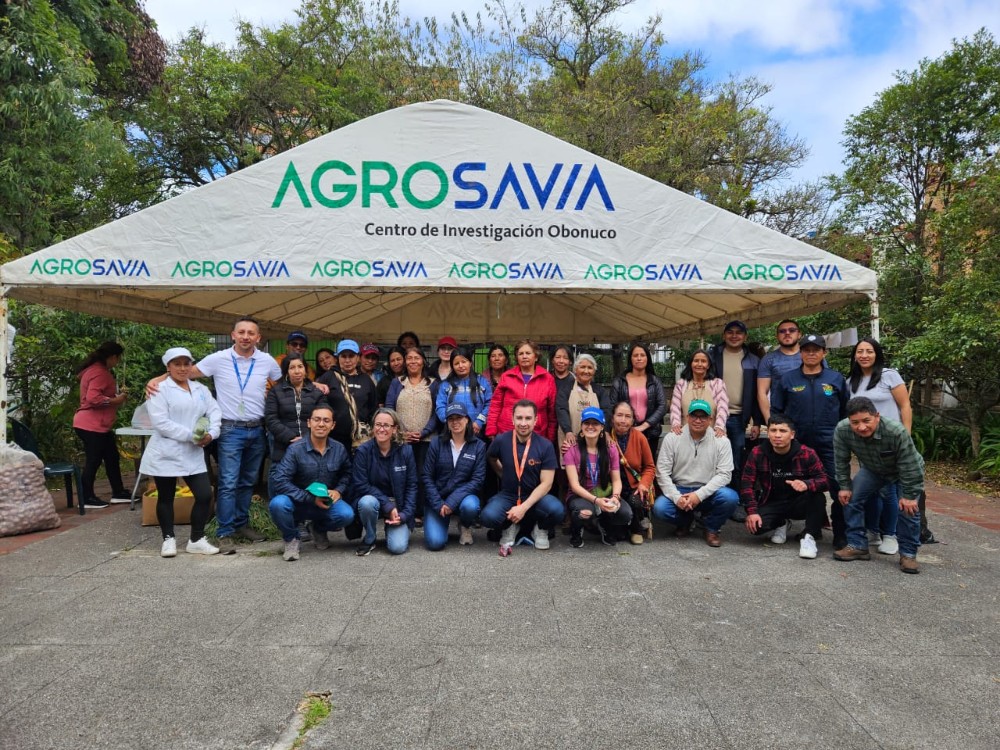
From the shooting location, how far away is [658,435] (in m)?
5.81

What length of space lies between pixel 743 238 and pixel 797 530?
2631 millimetres

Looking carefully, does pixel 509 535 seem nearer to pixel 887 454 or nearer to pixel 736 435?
pixel 736 435

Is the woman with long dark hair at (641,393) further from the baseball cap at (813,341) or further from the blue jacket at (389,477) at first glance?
the blue jacket at (389,477)

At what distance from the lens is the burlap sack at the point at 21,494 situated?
521 centimetres

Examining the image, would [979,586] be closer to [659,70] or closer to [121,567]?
[121,567]

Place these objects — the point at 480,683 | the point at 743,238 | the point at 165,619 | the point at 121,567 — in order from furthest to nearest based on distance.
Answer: the point at 743,238 → the point at 121,567 → the point at 165,619 → the point at 480,683

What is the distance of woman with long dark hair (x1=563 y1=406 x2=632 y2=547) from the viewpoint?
192 inches

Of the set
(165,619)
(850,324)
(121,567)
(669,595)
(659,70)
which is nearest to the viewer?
(165,619)

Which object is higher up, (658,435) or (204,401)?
(204,401)

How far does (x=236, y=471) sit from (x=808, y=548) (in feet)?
14.7

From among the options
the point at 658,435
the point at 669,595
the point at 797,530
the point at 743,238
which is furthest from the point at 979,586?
the point at 743,238

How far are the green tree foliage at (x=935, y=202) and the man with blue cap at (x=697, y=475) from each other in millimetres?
5042

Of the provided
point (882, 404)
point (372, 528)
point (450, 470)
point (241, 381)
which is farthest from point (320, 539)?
point (882, 404)

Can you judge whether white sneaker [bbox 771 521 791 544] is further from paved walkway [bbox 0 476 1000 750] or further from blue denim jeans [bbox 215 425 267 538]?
blue denim jeans [bbox 215 425 267 538]
